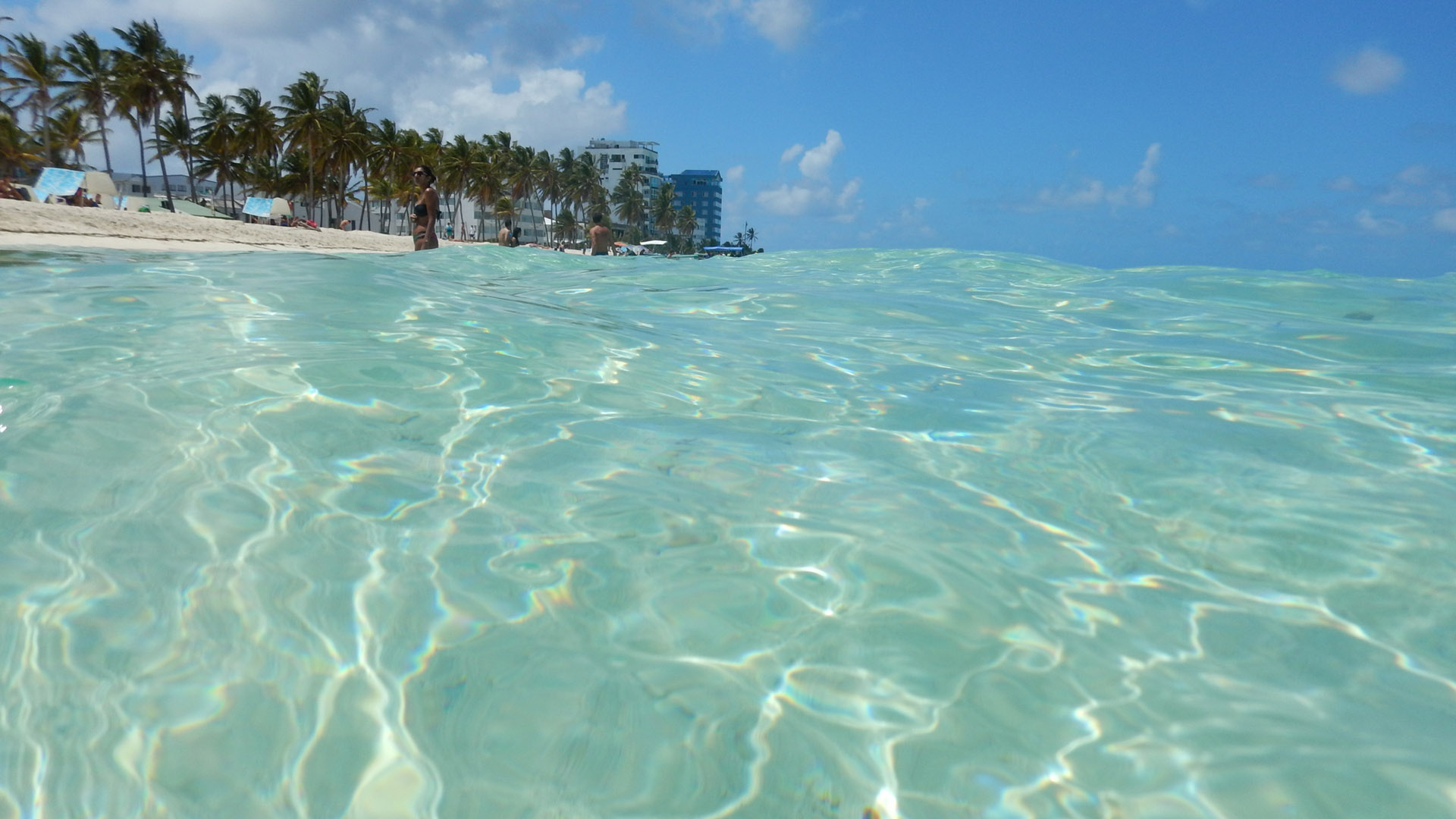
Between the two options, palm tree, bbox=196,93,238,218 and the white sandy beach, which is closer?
the white sandy beach

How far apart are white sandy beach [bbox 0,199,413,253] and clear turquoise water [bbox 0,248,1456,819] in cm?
854

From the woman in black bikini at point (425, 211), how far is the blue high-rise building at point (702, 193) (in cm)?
Result: 16806

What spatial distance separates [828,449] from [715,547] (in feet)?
3.32

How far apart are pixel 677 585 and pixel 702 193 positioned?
621ft

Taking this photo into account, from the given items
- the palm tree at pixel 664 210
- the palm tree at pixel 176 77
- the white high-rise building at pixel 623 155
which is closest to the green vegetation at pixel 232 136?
the palm tree at pixel 176 77

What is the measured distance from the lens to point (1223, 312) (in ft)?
24.4

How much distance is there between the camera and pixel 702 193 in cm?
18488

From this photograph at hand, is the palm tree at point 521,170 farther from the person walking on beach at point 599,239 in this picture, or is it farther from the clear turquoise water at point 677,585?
the clear turquoise water at point 677,585

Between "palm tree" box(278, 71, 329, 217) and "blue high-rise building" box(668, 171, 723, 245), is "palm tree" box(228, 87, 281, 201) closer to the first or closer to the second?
"palm tree" box(278, 71, 329, 217)

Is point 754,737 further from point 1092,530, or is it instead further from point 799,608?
point 1092,530

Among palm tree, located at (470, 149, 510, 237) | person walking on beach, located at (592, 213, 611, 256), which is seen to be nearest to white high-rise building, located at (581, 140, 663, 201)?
palm tree, located at (470, 149, 510, 237)

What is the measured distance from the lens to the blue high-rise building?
7175 inches

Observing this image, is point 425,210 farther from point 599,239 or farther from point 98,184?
point 98,184

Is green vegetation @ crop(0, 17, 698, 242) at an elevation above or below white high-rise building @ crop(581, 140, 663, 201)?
below
